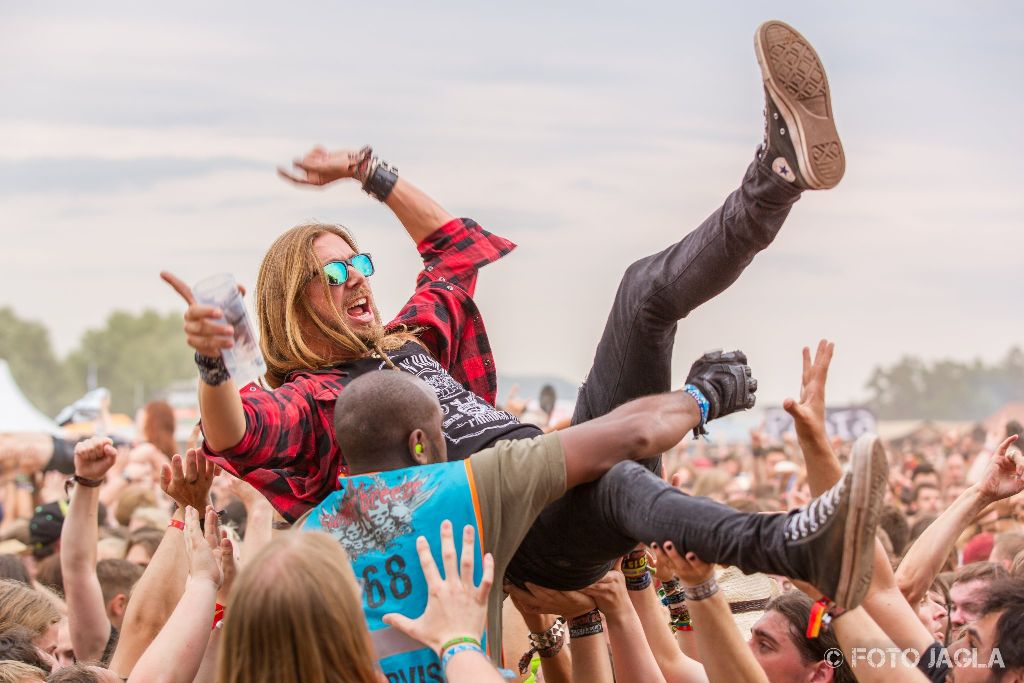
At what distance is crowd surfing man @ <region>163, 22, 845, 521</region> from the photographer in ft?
11.8

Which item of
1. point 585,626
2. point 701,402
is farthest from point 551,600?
point 701,402

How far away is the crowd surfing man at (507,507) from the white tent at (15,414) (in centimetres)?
1226

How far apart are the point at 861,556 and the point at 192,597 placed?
5.78ft

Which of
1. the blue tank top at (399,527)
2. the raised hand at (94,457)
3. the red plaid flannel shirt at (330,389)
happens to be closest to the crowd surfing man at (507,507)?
the blue tank top at (399,527)

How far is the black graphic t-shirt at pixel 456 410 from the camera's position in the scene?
3881 millimetres

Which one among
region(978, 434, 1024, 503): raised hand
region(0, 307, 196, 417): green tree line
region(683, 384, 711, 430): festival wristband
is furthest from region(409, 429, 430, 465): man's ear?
region(0, 307, 196, 417): green tree line

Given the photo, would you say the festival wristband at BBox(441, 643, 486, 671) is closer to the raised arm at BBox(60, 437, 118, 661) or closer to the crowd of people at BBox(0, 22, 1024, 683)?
the crowd of people at BBox(0, 22, 1024, 683)

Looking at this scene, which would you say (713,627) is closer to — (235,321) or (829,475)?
(829,475)

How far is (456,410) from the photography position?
3.98 meters

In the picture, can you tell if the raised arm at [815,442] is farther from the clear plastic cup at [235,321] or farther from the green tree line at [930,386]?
the green tree line at [930,386]

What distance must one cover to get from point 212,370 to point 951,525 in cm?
→ 235

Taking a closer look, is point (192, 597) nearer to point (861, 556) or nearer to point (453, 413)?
point (453, 413)

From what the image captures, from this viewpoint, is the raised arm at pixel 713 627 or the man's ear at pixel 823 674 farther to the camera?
the man's ear at pixel 823 674

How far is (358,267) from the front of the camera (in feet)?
14.0
